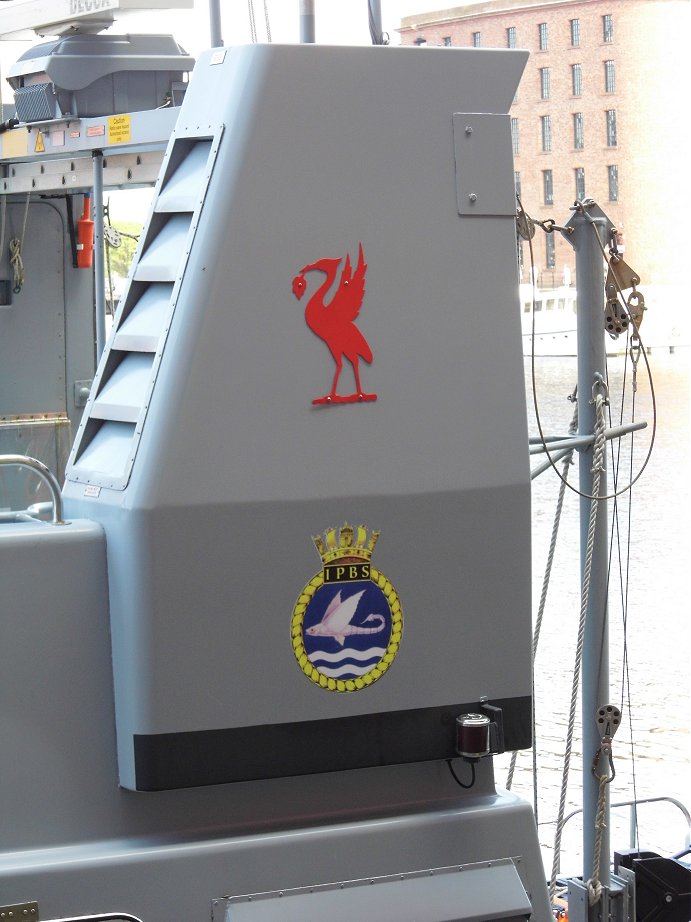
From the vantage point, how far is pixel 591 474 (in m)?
2.89

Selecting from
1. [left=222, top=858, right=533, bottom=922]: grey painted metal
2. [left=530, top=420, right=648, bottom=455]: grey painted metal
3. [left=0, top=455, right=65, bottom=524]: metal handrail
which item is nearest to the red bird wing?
[left=0, top=455, right=65, bottom=524]: metal handrail

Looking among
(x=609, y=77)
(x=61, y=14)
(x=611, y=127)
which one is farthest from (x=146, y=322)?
(x=609, y=77)

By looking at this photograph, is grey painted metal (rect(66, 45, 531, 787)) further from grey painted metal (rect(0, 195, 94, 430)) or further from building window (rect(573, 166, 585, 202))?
building window (rect(573, 166, 585, 202))

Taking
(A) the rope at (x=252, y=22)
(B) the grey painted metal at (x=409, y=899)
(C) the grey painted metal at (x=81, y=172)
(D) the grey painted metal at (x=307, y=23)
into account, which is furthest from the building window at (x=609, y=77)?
(B) the grey painted metal at (x=409, y=899)

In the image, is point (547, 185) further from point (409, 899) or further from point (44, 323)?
point (409, 899)

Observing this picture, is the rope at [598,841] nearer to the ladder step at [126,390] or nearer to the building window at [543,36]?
the ladder step at [126,390]

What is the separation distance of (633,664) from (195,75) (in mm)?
9027

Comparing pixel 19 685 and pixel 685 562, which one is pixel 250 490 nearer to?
pixel 19 685

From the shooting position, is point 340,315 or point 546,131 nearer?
point 340,315

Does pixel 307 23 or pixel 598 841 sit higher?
pixel 307 23

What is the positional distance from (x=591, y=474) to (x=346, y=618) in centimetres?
79

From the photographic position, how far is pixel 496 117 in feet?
8.05

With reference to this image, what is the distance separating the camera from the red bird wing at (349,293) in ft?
7.61

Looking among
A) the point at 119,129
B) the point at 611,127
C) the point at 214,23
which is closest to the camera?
the point at 214,23
